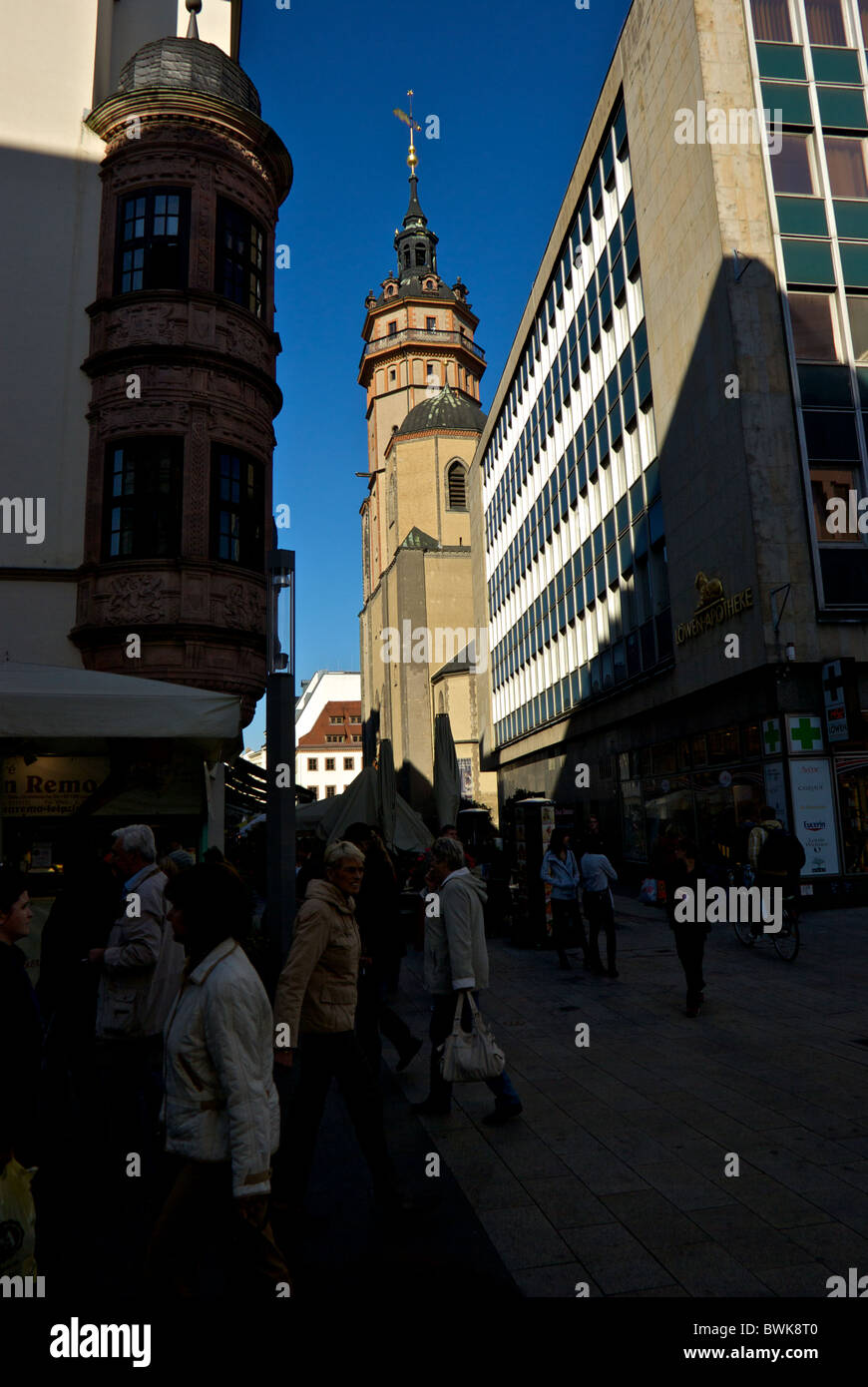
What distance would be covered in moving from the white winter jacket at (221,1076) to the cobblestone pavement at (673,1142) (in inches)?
62.9

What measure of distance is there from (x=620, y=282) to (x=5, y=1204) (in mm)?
26578

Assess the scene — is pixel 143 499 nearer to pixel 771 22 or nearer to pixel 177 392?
pixel 177 392

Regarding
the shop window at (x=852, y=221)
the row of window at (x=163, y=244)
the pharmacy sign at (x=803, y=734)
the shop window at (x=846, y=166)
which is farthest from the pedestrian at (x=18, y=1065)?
the shop window at (x=846, y=166)

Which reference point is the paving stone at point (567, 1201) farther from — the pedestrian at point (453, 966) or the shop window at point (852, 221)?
the shop window at point (852, 221)

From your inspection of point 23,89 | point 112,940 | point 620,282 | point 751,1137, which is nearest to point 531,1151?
point 751,1137

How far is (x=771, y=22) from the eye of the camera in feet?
63.4

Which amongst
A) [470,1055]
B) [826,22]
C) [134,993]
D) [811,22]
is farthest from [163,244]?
[826,22]

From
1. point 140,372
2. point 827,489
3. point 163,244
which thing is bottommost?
point 827,489

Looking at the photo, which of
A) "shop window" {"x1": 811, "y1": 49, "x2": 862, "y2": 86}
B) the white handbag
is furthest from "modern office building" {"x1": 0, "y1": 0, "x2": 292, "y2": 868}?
"shop window" {"x1": 811, "y1": 49, "x2": 862, "y2": 86}

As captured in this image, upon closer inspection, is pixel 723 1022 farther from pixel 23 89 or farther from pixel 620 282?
pixel 620 282

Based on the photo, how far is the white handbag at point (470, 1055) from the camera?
5.62 metres

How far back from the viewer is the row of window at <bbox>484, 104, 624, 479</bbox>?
2433cm

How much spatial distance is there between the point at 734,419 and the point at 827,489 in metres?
2.36
